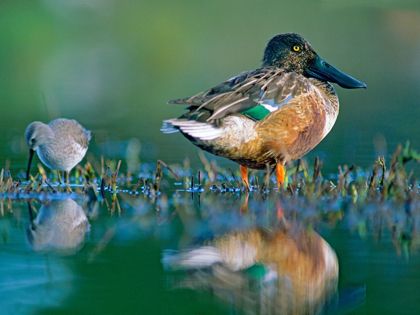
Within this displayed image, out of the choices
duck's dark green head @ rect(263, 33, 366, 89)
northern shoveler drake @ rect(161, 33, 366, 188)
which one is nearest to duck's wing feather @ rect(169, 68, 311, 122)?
northern shoveler drake @ rect(161, 33, 366, 188)

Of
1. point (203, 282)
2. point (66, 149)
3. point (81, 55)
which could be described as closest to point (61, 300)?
point (203, 282)

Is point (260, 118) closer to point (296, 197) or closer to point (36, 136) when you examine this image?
point (296, 197)

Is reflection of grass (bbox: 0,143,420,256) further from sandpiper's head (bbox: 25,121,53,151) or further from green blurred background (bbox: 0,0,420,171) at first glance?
green blurred background (bbox: 0,0,420,171)

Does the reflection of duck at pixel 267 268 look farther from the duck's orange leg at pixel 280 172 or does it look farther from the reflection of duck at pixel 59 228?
the duck's orange leg at pixel 280 172

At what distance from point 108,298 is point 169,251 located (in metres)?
0.80

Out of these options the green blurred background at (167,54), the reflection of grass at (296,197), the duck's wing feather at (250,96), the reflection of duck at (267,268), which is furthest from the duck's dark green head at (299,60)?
the green blurred background at (167,54)

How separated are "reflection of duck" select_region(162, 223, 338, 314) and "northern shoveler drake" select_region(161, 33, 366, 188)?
1.32 m

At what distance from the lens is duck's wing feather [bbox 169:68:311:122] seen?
19.1 ft

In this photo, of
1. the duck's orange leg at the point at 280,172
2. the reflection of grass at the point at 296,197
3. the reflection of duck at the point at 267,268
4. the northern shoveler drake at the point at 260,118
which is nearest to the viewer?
the reflection of duck at the point at 267,268

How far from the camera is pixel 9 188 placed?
634 centimetres

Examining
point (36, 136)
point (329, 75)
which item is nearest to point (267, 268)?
point (329, 75)

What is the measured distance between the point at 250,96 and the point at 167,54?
13.4m

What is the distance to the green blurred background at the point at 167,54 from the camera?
1300 cm

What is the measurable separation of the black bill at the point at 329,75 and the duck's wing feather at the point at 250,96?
2.02ft
